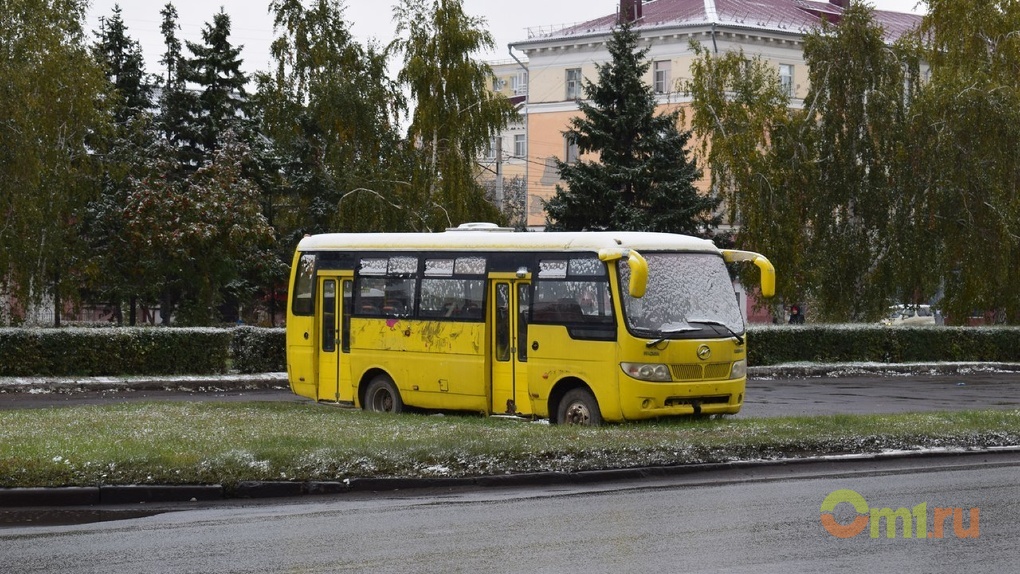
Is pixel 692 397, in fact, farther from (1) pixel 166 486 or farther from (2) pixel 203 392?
(2) pixel 203 392

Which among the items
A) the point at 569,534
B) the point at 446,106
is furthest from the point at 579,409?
the point at 446,106

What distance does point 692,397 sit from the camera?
1862cm

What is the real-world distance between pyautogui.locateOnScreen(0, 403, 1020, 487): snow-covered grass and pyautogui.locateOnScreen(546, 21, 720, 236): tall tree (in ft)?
80.5

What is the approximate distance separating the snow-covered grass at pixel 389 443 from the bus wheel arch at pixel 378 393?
89.1 inches

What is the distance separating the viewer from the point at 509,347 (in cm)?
2005

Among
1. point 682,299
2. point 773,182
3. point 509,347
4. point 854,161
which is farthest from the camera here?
point 773,182

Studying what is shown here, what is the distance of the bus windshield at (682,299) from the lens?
18.5m

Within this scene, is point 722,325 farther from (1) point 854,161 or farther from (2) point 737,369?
(1) point 854,161

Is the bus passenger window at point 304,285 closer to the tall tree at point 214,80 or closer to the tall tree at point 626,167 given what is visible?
the tall tree at point 626,167

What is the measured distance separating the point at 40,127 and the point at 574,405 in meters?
28.5

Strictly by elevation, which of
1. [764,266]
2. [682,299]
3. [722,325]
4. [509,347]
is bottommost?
[509,347]

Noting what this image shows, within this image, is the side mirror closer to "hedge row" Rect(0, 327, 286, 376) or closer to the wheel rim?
the wheel rim

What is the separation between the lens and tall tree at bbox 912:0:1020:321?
142 ft

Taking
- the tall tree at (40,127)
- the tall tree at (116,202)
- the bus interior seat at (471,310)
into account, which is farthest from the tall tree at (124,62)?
the bus interior seat at (471,310)
